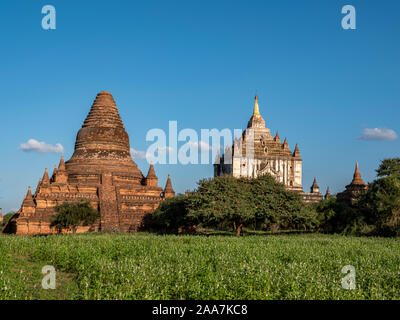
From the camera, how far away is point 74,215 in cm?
4106

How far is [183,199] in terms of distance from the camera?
41938mm

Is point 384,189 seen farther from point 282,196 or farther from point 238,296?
point 238,296

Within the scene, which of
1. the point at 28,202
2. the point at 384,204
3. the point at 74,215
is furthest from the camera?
the point at 28,202

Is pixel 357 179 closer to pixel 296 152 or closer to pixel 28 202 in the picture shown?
pixel 296 152

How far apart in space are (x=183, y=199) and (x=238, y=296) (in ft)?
93.9

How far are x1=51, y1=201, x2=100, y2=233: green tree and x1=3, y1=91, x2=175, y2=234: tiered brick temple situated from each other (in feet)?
2.22

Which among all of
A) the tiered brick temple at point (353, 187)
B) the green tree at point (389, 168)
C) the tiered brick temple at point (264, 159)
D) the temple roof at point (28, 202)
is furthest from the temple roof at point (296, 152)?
the temple roof at point (28, 202)

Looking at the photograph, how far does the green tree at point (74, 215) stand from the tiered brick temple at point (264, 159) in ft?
125

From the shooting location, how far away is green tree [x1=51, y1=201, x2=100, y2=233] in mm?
41062

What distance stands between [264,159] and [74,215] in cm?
4438

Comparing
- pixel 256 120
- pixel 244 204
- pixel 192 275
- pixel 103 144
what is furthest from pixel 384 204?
pixel 256 120

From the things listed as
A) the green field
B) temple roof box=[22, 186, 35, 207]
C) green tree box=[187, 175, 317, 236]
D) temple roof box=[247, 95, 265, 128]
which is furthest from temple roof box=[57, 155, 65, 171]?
temple roof box=[247, 95, 265, 128]

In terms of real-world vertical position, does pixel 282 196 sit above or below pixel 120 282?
above
